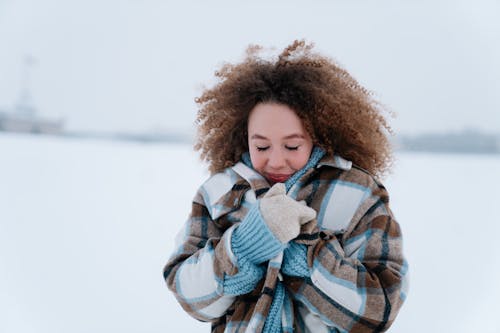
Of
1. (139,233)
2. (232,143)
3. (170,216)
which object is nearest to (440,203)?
(170,216)

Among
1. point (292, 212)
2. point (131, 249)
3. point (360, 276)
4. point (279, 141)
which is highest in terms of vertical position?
point (279, 141)

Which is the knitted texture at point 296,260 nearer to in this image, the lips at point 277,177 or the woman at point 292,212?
the woman at point 292,212

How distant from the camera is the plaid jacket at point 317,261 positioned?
966 millimetres

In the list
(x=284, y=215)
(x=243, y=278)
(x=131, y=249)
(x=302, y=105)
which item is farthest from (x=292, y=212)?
(x=131, y=249)

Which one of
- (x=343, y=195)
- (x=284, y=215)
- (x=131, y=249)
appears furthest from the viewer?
(x=131, y=249)

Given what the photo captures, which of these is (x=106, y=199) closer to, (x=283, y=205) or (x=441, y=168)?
(x=283, y=205)

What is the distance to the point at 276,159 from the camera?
42.1 inches

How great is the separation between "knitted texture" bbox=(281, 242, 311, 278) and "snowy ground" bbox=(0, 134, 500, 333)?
0.45 m

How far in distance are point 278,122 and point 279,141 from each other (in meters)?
0.04

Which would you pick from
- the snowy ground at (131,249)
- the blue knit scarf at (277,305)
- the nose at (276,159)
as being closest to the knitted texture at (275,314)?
the blue knit scarf at (277,305)

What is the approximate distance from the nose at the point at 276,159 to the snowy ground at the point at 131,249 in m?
0.35

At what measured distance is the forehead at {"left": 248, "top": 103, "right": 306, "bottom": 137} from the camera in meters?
1.08

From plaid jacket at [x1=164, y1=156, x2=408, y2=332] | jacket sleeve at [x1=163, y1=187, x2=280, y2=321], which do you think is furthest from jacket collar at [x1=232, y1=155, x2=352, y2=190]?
jacket sleeve at [x1=163, y1=187, x2=280, y2=321]

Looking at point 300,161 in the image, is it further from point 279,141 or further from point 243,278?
point 243,278
